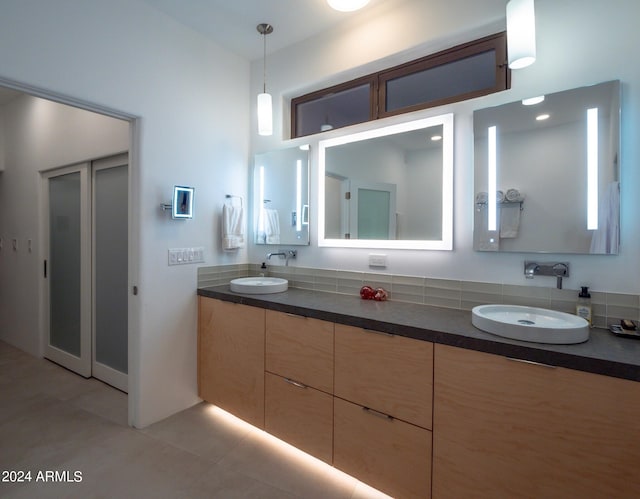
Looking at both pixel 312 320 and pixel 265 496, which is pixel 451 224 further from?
pixel 265 496

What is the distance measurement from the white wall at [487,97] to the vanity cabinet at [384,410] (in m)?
0.63

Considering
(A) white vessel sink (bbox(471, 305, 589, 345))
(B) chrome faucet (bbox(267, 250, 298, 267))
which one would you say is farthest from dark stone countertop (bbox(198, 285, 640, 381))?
(B) chrome faucet (bbox(267, 250, 298, 267))

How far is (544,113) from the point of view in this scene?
5.06 feet

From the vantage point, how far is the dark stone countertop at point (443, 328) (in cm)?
105

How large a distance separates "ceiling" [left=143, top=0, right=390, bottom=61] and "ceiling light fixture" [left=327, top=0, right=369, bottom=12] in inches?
6.3

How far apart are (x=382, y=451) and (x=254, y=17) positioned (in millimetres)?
2761

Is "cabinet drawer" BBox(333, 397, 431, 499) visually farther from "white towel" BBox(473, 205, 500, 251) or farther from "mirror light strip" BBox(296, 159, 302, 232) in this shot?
"mirror light strip" BBox(296, 159, 302, 232)

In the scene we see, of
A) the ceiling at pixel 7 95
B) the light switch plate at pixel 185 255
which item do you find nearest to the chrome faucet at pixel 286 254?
the light switch plate at pixel 185 255

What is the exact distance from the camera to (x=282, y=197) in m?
2.59

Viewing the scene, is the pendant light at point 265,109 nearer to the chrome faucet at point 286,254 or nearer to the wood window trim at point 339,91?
the wood window trim at point 339,91

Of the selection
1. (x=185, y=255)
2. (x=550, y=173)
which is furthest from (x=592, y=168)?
(x=185, y=255)

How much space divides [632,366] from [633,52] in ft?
4.47

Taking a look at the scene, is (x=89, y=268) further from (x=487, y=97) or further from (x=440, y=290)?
(x=487, y=97)

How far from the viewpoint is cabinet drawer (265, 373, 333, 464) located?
169cm
